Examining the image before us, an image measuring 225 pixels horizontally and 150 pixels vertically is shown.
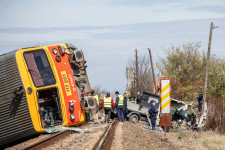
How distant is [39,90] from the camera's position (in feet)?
46.4

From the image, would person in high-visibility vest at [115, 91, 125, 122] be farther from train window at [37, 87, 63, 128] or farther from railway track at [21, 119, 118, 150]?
railway track at [21, 119, 118, 150]

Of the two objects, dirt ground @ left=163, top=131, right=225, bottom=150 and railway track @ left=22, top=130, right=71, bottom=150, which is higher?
railway track @ left=22, top=130, right=71, bottom=150

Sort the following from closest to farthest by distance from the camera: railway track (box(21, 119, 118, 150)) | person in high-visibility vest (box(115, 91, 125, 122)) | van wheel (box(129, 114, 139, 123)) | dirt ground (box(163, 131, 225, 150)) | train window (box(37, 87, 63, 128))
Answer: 1. railway track (box(21, 119, 118, 150))
2. train window (box(37, 87, 63, 128))
3. dirt ground (box(163, 131, 225, 150))
4. person in high-visibility vest (box(115, 91, 125, 122))
5. van wheel (box(129, 114, 139, 123))

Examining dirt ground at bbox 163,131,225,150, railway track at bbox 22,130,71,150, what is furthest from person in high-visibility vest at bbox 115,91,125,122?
railway track at bbox 22,130,71,150

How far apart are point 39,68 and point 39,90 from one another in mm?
880

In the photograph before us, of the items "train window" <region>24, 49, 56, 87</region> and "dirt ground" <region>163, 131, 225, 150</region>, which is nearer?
"train window" <region>24, 49, 56, 87</region>

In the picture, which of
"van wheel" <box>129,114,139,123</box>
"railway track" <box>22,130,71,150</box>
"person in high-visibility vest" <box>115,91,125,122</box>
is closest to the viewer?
"railway track" <box>22,130,71,150</box>

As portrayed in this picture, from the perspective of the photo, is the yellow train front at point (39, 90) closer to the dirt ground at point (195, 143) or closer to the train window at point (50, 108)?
the train window at point (50, 108)

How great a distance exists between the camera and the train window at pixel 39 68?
1426 centimetres

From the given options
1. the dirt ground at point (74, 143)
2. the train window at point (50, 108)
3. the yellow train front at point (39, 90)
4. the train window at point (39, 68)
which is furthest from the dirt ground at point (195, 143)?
the train window at point (39, 68)

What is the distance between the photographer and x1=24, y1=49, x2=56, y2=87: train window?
14258 mm

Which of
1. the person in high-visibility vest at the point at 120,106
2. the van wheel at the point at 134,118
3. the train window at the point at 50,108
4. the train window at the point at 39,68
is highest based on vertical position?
the train window at the point at 39,68

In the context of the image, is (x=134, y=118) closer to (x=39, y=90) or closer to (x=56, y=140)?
(x=39, y=90)

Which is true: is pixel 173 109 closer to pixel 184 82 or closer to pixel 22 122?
pixel 22 122
